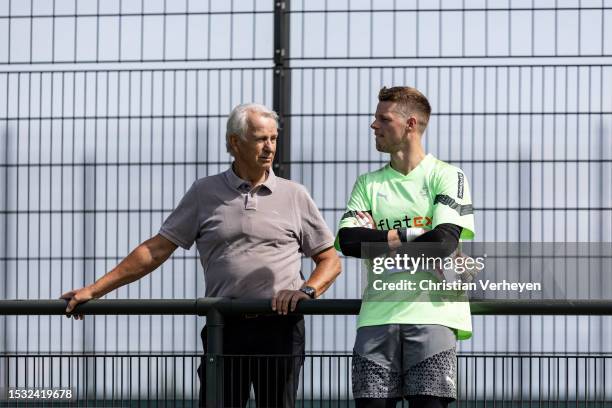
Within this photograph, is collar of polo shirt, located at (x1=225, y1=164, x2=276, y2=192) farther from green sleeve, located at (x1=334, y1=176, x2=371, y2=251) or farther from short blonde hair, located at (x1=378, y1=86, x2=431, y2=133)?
short blonde hair, located at (x1=378, y1=86, x2=431, y2=133)

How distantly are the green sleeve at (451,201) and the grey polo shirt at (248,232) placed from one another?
0.68 m

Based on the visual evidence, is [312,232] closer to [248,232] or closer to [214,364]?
[248,232]

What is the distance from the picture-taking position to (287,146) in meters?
8.39

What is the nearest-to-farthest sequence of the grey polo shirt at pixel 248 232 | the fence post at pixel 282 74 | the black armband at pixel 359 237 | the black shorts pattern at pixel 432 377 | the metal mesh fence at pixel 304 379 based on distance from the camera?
the black shorts pattern at pixel 432 377 < the black armband at pixel 359 237 < the metal mesh fence at pixel 304 379 < the grey polo shirt at pixel 248 232 < the fence post at pixel 282 74

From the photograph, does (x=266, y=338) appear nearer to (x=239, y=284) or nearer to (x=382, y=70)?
(x=239, y=284)

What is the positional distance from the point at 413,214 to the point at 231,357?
841 mm

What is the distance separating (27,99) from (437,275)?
4.89 meters

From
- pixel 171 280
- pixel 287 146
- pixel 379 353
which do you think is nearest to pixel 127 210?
pixel 171 280

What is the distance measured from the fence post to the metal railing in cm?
322

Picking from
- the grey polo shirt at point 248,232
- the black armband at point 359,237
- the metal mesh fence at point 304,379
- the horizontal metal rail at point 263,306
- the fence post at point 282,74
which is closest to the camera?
the black armband at point 359,237

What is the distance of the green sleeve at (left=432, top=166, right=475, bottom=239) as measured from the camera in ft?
15.0

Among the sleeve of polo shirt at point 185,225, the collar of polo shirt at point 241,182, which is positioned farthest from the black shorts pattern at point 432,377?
the sleeve of polo shirt at point 185,225

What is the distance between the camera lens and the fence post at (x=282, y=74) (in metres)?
8.41

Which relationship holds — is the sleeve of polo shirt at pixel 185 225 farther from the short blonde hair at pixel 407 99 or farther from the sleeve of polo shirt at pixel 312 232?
the short blonde hair at pixel 407 99
